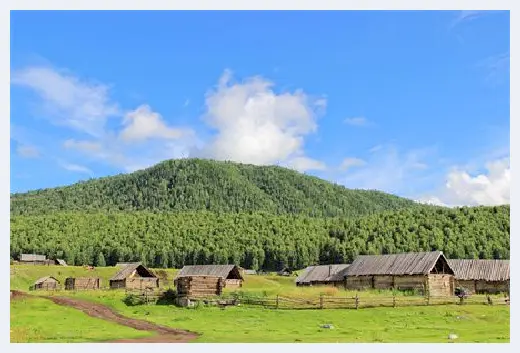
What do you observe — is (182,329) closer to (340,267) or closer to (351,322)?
(351,322)

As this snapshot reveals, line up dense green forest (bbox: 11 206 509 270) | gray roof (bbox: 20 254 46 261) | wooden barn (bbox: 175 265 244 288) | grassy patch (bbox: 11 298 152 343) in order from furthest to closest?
dense green forest (bbox: 11 206 509 270)
gray roof (bbox: 20 254 46 261)
wooden barn (bbox: 175 265 244 288)
grassy patch (bbox: 11 298 152 343)

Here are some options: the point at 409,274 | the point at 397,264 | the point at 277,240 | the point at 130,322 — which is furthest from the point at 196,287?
the point at 277,240

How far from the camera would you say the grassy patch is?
96.3 feet

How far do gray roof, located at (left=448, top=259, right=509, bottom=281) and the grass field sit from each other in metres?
20.7

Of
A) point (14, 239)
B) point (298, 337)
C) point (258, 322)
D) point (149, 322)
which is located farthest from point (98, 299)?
point (14, 239)

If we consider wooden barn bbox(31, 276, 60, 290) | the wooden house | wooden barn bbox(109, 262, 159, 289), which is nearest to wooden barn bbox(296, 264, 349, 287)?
wooden barn bbox(109, 262, 159, 289)

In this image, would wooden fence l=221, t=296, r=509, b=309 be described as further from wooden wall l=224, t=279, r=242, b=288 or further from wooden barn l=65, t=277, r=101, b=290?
wooden barn l=65, t=277, r=101, b=290

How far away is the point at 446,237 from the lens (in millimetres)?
146625

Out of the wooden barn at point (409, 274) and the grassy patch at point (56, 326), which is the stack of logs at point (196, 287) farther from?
the wooden barn at point (409, 274)

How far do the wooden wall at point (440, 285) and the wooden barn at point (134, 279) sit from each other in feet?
133

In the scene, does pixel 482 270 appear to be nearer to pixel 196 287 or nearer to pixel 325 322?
pixel 196 287

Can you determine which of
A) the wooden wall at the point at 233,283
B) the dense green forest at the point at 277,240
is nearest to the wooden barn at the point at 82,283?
the wooden wall at the point at 233,283

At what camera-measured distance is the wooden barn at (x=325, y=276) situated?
71250mm

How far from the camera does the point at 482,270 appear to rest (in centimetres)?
6888
